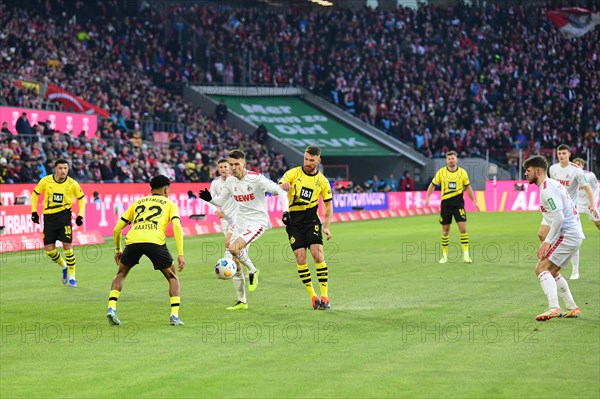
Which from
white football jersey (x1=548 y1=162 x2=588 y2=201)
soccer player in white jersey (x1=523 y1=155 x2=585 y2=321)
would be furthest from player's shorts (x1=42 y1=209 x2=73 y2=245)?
white football jersey (x1=548 y1=162 x2=588 y2=201)

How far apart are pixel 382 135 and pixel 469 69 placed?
7320 mm

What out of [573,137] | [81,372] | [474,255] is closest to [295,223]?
[81,372]

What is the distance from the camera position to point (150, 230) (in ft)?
42.3

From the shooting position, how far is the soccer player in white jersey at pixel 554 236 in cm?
1277

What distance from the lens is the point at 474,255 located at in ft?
80.0

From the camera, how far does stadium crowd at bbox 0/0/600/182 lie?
4647 centimetres

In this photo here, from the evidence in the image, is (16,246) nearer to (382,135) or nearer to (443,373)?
(443,373)

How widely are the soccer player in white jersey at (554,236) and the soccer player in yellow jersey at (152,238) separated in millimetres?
4915

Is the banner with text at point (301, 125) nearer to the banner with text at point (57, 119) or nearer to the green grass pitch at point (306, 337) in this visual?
the banner with text at point (57, 119)

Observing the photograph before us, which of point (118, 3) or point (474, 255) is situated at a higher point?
point (118, 3)

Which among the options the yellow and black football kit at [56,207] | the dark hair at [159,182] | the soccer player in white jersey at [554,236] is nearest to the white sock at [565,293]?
the soccer player in white jersey at [554,236]

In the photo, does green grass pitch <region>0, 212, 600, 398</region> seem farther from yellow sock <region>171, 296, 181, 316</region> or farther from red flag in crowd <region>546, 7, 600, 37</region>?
red flag in crowd <region>546, 7, 600, 37</region>

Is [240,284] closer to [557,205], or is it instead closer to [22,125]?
[557,205]

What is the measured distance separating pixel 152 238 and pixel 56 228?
680 centimetres
